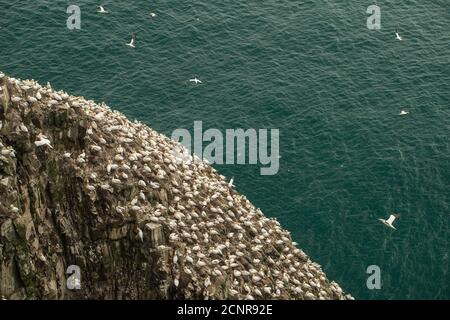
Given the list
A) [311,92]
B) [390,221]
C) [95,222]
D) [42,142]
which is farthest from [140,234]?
[311,92]

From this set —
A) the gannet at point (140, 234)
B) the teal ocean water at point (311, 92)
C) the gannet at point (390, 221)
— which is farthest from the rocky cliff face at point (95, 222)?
the gannet at point (390, 221)

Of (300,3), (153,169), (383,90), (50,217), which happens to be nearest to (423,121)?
(383,90)

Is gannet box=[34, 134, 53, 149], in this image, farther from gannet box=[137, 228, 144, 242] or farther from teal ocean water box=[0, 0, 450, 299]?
teal ocean water box=[0, 0, 450, 299]

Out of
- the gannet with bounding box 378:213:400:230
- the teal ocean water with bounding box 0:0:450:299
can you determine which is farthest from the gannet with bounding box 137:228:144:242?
the gannet with bounding box 378:213:400:230

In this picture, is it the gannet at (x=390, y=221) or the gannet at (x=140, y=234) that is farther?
the gannet at (x=390, y=221)

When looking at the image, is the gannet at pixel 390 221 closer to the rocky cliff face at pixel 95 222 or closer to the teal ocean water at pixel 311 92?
the teal ocean water at pixel 311 92

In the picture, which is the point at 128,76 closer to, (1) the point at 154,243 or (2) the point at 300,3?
(2) the point at 300,3
